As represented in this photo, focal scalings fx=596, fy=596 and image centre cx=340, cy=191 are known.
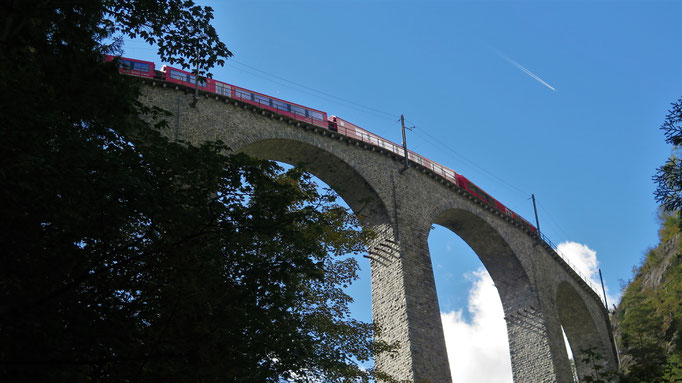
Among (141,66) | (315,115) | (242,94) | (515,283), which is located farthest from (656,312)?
(141,66)

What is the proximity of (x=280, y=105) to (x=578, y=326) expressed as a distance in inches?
1038

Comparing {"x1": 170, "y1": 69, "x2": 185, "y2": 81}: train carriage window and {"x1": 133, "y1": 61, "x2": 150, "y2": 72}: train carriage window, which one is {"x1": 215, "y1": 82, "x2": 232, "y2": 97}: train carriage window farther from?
{"x1": 133, "y1": 61, "x2": 150, "y2": 72}: train carriage window

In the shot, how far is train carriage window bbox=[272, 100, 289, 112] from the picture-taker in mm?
23659

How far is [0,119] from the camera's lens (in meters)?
6.70

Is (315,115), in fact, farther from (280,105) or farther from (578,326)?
(578,326)

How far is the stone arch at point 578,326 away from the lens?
37.2m

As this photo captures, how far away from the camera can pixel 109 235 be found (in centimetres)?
751

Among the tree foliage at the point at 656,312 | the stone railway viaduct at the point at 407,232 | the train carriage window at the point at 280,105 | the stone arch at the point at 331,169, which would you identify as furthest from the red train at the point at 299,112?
the tree foliage at the point at 656,312

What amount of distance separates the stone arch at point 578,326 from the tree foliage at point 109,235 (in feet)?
105

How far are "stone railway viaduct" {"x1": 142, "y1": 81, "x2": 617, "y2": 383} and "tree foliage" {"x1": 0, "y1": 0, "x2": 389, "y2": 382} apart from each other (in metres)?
6.80

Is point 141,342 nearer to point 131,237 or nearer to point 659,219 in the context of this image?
point 131,237

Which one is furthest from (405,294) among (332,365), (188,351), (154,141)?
(188,351)

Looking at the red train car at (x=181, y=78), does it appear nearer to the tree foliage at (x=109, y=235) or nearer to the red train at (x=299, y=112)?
the red train at (x=299, y=112)

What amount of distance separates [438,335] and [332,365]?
11.8 m
